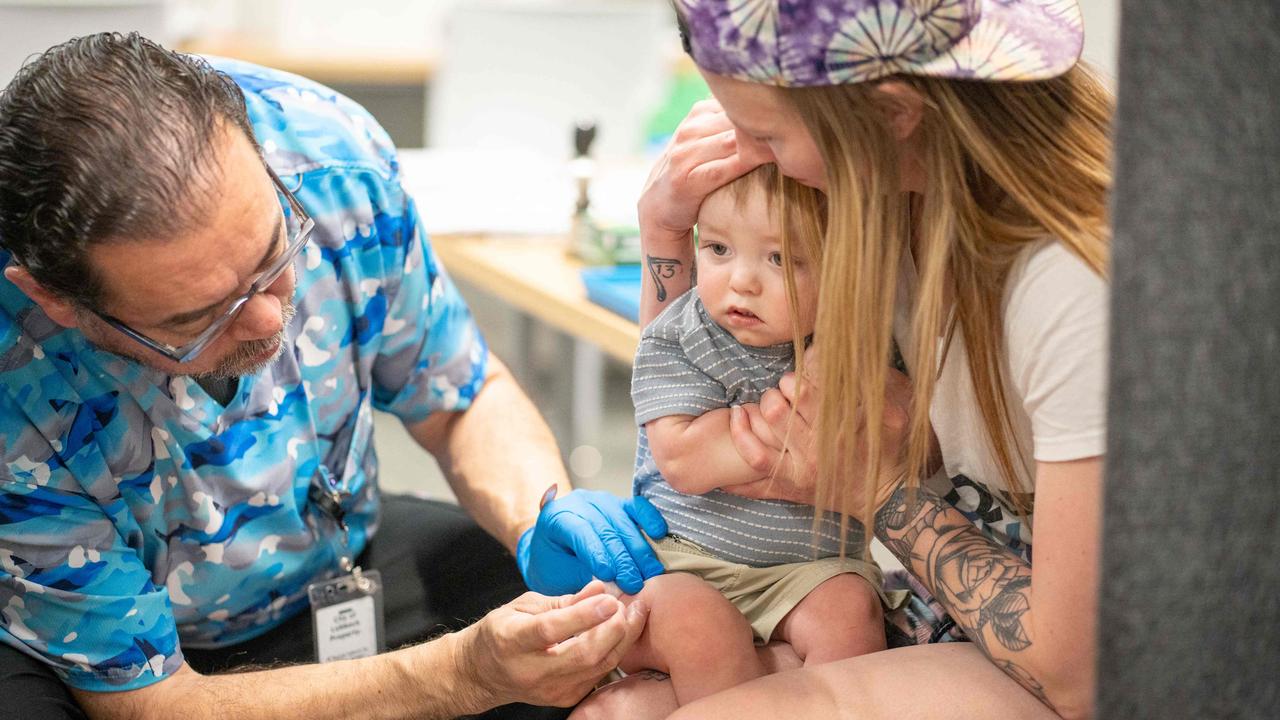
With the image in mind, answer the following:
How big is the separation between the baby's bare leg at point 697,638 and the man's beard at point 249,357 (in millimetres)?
474

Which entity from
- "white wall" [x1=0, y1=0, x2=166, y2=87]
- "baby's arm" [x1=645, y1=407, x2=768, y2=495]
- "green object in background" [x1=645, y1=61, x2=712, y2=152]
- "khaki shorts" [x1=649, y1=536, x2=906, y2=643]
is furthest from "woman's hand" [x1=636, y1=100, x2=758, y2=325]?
"green object in background" [x1=645, y1=61, x2=712, y2=152]

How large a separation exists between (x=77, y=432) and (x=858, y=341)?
833 mm

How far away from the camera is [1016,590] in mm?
1154

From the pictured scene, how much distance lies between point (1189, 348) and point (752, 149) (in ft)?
1.77

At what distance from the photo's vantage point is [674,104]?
4.52 meters

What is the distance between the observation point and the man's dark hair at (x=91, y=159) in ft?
3.79

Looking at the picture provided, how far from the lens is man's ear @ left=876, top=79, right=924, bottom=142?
40.7 inches

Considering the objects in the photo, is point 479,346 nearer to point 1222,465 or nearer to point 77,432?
point 77,432

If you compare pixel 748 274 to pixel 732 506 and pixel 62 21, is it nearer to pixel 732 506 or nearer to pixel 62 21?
pixel 732 506

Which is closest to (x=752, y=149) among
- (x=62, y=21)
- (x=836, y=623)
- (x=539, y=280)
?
(x=836, y=623)

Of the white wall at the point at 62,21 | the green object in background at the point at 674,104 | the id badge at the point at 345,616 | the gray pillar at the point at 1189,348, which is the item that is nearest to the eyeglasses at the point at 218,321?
the id badge at the point at 345,616

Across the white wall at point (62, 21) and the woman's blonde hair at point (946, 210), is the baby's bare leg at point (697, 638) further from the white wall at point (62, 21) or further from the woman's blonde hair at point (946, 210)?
the white wall at point (62, 21)

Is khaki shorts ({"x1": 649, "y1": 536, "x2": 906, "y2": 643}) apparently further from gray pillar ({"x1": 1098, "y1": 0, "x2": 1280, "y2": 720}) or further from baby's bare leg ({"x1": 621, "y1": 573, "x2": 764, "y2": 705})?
gray pillar ({"x1": 1098, "y1": 0, "x2": 1280, "y2": 720})

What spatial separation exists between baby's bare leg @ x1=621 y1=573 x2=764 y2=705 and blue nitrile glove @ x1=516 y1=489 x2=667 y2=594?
1.8 inches
